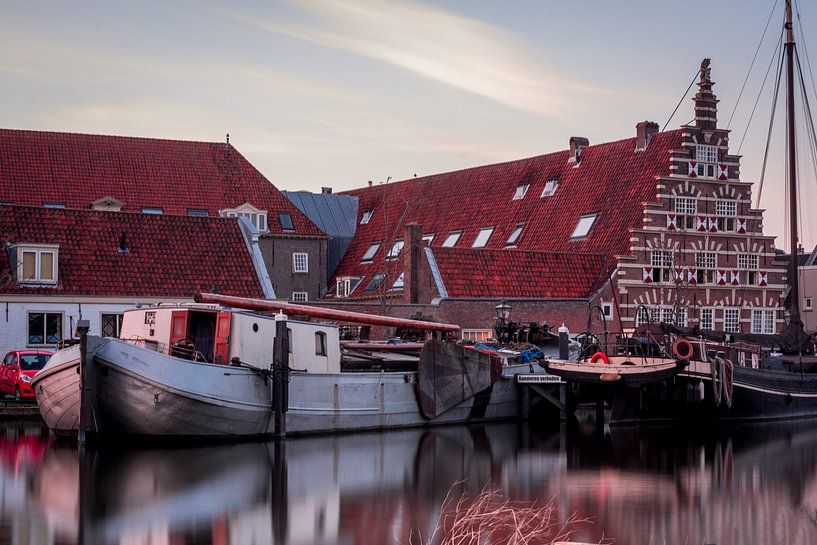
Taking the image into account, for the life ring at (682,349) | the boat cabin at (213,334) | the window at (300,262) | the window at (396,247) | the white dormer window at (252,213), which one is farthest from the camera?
the window at (300,262)

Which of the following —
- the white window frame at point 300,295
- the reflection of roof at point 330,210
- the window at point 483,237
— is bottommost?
the white window frame at point 300,295

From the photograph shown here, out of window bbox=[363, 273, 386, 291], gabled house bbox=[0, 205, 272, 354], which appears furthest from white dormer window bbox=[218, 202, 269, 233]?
gabled house bbox=[0, 205, 272, 354]

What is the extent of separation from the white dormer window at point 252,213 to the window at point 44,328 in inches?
744

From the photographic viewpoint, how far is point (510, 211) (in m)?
63.7

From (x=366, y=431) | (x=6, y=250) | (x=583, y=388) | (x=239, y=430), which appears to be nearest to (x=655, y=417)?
(x=583, y=388)

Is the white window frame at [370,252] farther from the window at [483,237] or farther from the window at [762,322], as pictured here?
the window at [762,322]

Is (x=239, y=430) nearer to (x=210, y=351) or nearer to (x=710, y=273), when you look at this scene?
(x=210, y=351)

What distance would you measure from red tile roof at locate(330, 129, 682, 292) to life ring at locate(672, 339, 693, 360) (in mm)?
16133

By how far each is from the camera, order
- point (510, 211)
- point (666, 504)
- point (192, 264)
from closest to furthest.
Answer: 1. point (666, 504)
2. point (192, 264)
3. point (510, 211)

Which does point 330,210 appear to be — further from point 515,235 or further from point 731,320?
point 731,320

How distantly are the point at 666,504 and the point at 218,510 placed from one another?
8182 millimetres

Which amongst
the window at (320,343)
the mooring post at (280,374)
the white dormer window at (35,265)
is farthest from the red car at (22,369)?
the mooring post at (280,374)

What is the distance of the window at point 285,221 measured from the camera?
6216cm

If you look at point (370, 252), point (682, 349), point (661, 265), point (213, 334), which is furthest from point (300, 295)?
point (213, 334)
